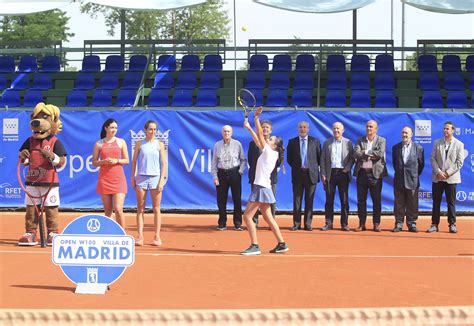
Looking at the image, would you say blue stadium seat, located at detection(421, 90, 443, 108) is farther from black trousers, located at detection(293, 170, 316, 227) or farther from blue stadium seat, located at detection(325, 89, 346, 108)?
black trousers, located at detection(293, 170, 316, 227)

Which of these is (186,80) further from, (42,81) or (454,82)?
(454,82)

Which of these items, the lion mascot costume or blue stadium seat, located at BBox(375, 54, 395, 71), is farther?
blue stadium seat, located at BBox(375, 54, 395, 71)

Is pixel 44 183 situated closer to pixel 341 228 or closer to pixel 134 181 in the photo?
pixel 134 181

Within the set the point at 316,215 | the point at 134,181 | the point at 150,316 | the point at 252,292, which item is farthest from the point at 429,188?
the point at 150,316

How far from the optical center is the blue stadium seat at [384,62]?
2421 centimetres

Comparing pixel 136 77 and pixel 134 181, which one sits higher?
pixel 136 77

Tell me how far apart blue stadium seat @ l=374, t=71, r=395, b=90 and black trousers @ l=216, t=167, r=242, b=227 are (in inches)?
359

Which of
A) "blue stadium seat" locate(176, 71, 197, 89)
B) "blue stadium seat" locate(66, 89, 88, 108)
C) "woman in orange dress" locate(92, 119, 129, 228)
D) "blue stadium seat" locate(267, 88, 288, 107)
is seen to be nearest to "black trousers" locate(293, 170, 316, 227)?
"woman in orange dress" locate(92, 119, 129, 228)

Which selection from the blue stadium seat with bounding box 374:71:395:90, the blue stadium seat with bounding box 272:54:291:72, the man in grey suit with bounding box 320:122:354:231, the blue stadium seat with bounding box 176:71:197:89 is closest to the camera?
the man in grey suit with bounding box 320:122:354:231

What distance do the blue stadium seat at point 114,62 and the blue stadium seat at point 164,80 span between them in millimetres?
1728

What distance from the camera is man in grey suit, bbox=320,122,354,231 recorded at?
1488cm

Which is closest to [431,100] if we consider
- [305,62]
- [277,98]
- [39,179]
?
[277,98]

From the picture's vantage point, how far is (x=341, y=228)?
15156 millimetres

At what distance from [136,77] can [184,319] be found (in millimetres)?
19714
